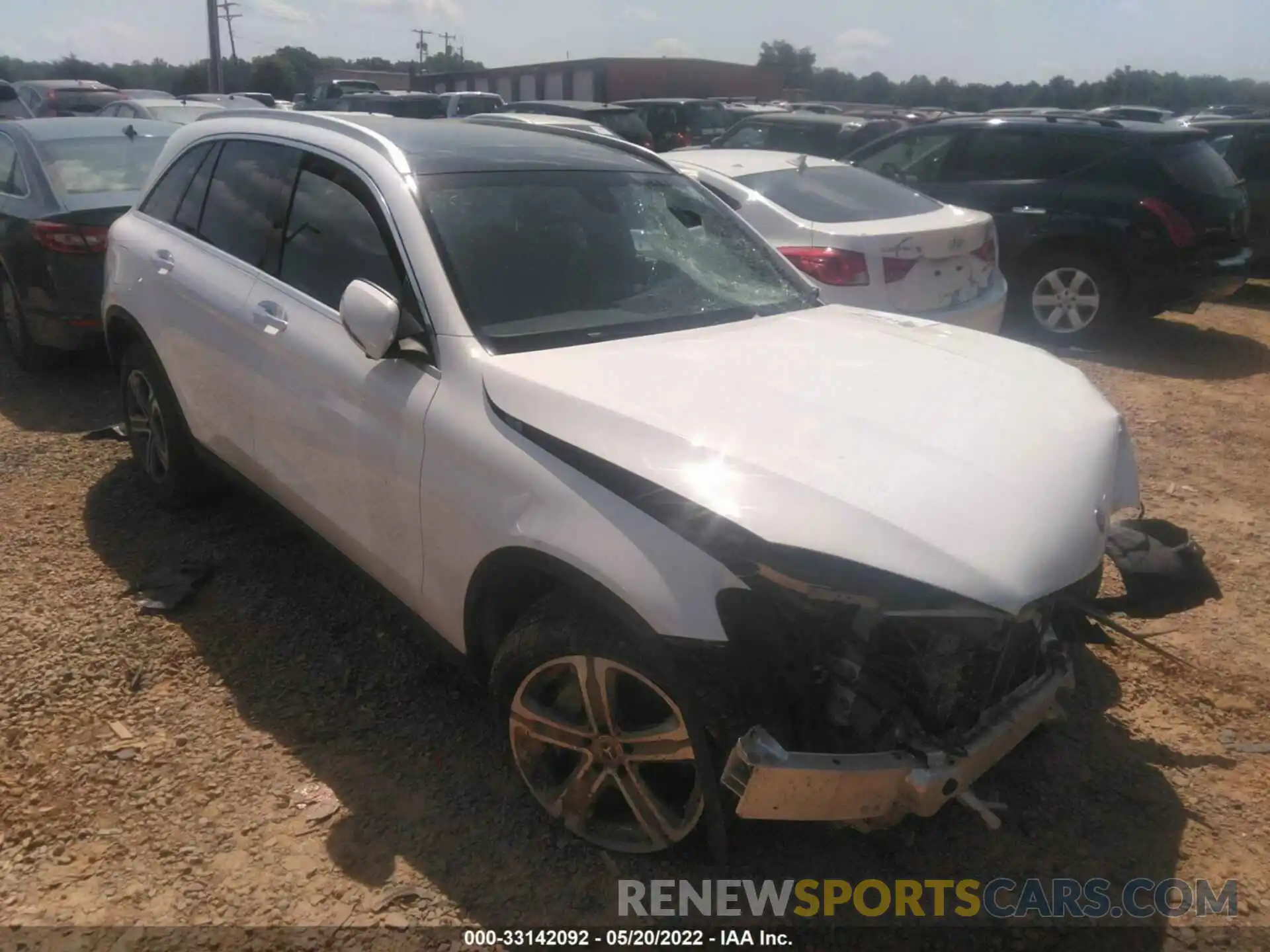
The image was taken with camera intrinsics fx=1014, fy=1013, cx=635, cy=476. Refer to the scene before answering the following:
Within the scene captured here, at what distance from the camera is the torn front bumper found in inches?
85.0

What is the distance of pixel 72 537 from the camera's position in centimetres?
452

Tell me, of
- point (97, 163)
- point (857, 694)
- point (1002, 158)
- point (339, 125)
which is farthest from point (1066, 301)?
point (97, 163)

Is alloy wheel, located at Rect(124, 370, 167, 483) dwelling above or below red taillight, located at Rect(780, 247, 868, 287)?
below

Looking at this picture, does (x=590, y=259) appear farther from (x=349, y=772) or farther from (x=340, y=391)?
(x=349, y=772)

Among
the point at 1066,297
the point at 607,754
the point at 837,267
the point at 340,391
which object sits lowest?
the point at 607,754

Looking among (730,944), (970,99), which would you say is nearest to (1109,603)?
(730,944)

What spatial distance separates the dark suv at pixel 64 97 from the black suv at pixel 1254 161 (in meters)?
18.7

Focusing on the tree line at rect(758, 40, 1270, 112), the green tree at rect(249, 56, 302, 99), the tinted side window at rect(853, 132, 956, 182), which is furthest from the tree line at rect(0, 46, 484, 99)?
the tinted side window at rect(853, 132, 956, 182)

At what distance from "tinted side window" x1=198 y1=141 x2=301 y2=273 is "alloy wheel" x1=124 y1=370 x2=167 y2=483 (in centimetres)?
88

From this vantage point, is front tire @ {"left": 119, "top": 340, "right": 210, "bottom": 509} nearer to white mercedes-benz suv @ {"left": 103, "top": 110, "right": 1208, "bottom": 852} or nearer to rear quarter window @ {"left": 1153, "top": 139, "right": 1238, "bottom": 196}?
white mercedes-benz suv @ {"left": 103, "top": 110, "right": 1208, "bottom": 852}

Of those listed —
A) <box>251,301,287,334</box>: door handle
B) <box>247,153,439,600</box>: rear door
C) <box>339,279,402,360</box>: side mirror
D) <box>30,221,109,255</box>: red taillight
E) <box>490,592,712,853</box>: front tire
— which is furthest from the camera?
<box>30,221,109,255</box>: red taillight

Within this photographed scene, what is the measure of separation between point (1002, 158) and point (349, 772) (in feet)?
26.5

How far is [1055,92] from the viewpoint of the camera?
152 feet

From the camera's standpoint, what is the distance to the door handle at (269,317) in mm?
3424
